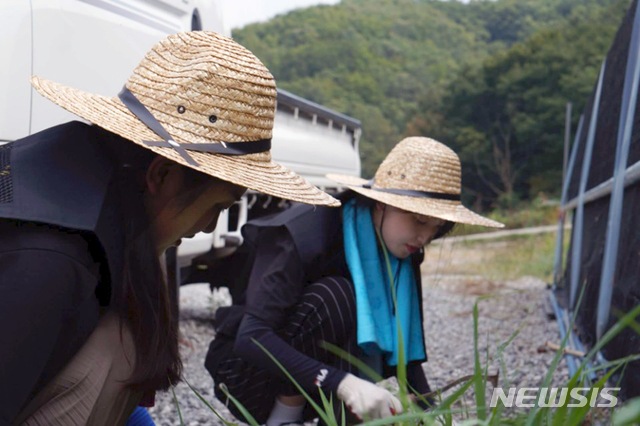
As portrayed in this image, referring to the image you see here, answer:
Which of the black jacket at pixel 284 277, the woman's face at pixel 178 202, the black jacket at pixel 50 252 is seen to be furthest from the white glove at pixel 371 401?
the black jacket at pixel 50 252

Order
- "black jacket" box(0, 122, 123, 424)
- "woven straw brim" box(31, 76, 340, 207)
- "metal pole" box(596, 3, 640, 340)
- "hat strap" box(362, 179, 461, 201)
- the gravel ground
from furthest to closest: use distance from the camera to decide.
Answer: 1. the gravel ground
2. "metal pole" box(596, 3, 640, 340)
3. "hat strap" box(362, 179, 461, 201)
4. "woven straw brim" box(31, 76, 340, 207)
5. "black jacket" box(0, 122, 123, 424)

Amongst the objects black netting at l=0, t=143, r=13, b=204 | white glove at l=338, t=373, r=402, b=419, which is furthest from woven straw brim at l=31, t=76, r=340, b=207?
white glove at l=338, t=373, r=402, b=419

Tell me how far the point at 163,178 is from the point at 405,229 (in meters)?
1.22

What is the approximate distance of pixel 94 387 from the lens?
Result: 148 cm

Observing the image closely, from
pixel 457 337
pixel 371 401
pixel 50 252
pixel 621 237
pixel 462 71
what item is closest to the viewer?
pixel 50 252

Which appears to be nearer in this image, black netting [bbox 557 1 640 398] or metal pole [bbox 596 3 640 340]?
black netting [bbox 557 1 640 398]

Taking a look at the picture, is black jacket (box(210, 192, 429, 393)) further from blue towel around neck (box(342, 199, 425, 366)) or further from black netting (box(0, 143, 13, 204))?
black netting (box(0, 143, 13, 204))

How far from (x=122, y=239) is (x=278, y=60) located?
150ft

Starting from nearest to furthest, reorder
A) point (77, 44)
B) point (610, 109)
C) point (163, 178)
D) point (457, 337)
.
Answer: point (163, 178), point (77, 44), point (610, 109), point (457, 337)

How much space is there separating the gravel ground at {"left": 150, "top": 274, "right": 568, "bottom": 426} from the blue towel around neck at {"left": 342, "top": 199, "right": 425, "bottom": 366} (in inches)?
12.6

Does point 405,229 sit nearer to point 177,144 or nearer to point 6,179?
point 177,144

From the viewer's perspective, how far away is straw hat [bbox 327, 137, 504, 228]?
8.20ft

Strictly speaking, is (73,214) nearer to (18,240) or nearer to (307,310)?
(18,240)

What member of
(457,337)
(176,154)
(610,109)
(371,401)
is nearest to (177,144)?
(176,154)
